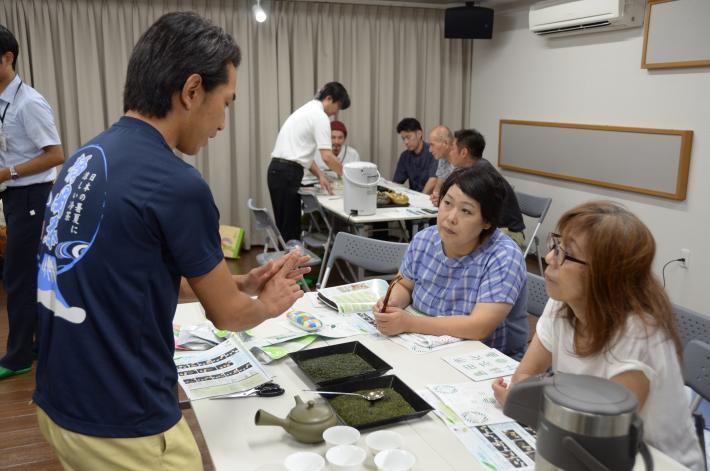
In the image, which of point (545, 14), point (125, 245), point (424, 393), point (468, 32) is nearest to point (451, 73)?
point (468, 32)

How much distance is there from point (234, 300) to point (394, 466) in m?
0.46

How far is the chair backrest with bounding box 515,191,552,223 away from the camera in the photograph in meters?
4.68

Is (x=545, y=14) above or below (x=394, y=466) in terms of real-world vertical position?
above

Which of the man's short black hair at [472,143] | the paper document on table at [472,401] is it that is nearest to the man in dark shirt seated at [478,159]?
the man's short black hair at [472,143]

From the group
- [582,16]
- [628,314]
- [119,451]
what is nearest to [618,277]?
[628,314]

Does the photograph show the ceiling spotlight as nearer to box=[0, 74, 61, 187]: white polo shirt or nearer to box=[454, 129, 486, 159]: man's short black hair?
box=[454, 129, 486, 159]: man's short black hair

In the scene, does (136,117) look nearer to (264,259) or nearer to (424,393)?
(424,393)

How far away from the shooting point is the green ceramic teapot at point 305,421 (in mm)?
1268

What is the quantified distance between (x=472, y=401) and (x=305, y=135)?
3759mm

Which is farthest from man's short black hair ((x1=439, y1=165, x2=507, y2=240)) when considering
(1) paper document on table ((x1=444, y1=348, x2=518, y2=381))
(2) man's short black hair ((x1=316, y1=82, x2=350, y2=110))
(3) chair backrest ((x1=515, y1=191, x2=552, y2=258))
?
(2) man's short black hair ((x1=316, y1=82, x2=350, y2=110))

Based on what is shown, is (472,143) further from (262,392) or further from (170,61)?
(170,61)

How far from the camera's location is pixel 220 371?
5.44ft

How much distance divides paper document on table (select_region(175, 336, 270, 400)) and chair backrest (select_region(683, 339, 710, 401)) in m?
1.26

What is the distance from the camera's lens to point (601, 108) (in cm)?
498
